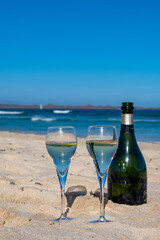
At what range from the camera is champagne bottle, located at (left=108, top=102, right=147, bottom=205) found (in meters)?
2.13

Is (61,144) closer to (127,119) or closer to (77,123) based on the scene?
(127,119)

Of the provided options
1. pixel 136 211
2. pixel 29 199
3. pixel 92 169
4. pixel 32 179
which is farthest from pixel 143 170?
pixel 92 169

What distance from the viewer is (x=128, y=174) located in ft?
7.03

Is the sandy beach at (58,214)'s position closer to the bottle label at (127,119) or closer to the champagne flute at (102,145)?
the champagne flute at (102,145)

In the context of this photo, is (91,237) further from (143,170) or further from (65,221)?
(143,170)

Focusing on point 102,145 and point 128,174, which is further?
point 128,174

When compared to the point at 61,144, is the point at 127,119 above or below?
above

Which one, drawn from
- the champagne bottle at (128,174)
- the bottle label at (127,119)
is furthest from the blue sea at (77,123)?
the bottle label at (127,119)

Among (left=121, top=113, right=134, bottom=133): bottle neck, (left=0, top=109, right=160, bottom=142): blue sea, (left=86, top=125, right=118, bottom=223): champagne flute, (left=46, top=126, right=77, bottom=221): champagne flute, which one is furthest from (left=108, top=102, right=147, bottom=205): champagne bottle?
(left=0, top=109, right=160, bottom=142): blue sea

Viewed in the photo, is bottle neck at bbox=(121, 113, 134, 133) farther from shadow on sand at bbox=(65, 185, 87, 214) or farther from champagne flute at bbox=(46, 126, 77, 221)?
shadow on sand at bbox=(65, 185, 87, 214)

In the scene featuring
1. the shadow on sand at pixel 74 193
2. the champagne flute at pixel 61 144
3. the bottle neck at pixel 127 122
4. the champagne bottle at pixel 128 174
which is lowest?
the shadow on sand at pixel 74 193

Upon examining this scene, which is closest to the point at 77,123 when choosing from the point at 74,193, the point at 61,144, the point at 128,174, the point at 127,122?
the point at 74,193

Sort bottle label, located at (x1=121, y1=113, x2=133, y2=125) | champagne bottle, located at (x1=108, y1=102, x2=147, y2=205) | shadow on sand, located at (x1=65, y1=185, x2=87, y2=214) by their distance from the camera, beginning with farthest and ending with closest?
shadow on sand, located at (x1=65, y1=185, x2=87, y2=214) → champagne bottle, located at (x1=108, y1=102, x2=147, y2=205) → bottle label, located at (x1=121, y1=113, x2=133, y2=125)

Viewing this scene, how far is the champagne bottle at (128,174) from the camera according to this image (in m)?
2.13
